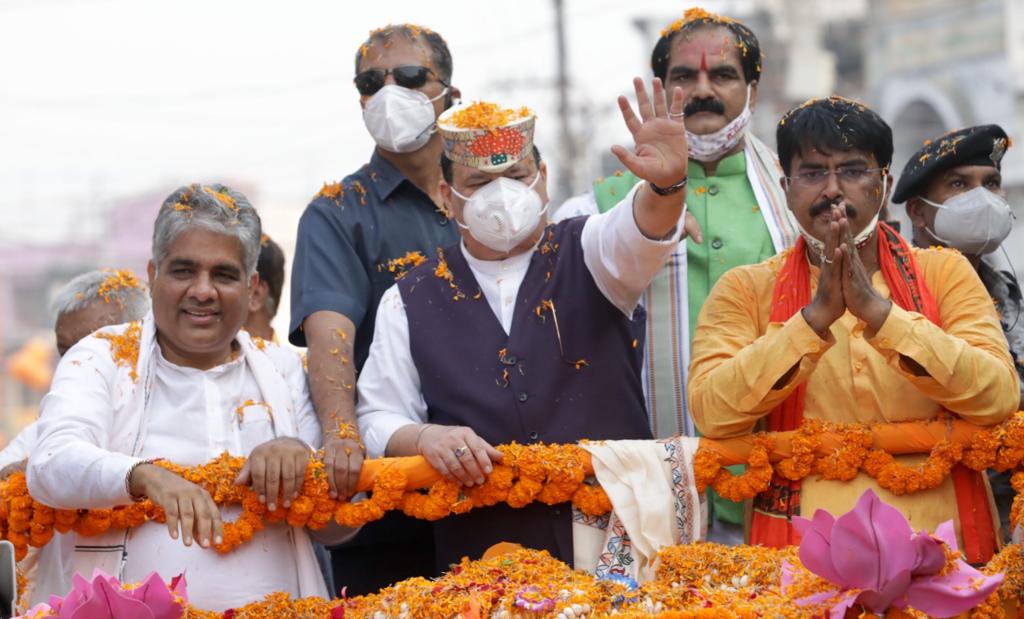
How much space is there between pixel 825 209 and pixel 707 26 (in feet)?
4.67

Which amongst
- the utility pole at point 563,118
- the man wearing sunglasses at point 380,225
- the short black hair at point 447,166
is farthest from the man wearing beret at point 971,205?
the utility pole at point 563,118

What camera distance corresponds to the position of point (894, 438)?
4180 mm

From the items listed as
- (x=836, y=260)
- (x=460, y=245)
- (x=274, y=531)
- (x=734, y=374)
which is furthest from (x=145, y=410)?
(x=836, y=260)

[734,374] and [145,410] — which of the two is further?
[145,410]

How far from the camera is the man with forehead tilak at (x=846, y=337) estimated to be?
4.02 metres

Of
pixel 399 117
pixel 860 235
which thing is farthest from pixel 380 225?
pixel 860 235

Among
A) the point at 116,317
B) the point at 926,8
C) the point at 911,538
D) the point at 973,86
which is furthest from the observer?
the point at 926,8

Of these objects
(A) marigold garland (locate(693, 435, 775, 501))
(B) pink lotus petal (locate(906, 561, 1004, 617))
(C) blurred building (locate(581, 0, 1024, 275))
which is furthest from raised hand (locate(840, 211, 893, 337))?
(C) blurred building (locate(581, 0, 1024, 275))

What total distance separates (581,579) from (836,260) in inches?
46.0

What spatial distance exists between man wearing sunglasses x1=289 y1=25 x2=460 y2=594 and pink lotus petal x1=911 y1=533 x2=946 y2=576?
2073 mm

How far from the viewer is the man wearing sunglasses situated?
514 centimetres

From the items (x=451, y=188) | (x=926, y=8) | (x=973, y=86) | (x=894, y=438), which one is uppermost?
(x=926, y=8)

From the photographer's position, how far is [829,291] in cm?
403

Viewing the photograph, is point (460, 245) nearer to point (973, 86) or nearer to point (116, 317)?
point (116, 317)
